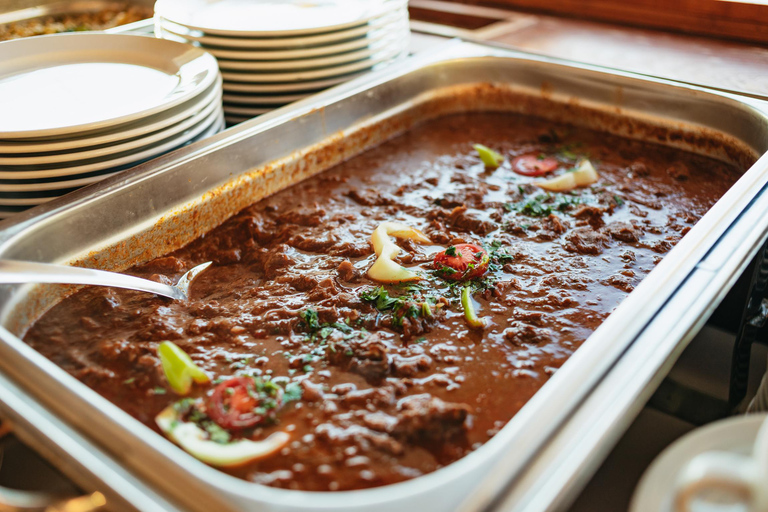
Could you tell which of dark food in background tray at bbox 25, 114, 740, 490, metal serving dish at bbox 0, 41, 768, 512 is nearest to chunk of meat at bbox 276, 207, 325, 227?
dark food in background tray at bbox 25, 114, 740, 490

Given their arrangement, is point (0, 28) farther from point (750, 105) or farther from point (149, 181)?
point (750, 105)

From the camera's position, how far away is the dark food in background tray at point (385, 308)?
111cm

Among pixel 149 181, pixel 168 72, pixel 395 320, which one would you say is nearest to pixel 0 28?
pixel 168 72

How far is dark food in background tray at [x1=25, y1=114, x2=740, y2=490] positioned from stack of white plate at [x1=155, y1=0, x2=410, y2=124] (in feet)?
0.97

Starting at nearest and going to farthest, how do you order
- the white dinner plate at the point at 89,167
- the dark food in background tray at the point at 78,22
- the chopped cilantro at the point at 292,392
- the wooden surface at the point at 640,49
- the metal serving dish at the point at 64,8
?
the chopped cilantro at the point at 292,392
the white dinner plate at the point at 89,167
the wooden surface at the point at 640,49
the dark food in background tray at the point at 78,22
the metal serving dish at the point at 64,8

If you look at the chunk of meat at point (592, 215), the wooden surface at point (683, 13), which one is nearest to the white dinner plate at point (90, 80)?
the chunk of meat at point (592, 215)

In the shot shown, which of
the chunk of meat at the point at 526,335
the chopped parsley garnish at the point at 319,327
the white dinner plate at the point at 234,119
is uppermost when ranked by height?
the white dinner plate at the point at 234,119

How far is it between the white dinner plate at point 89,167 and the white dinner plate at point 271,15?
43 centimetres

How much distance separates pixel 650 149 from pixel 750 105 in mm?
316

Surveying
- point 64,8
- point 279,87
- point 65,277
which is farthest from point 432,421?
point 64,8

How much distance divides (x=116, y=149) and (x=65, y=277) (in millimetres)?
450

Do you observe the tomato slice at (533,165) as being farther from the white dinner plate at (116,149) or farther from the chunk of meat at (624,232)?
the white dinner plate at (116,149)

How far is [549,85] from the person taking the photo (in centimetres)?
227

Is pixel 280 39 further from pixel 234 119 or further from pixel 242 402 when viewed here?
pixel 242 402
